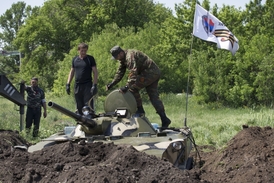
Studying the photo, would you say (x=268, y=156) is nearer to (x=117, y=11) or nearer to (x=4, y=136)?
(x=4, y=136)

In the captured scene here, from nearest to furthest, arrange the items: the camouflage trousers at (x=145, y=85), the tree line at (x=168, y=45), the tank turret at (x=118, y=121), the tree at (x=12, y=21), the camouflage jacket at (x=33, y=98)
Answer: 1. the tank turret at (x=118, y=121)
2. the camouflage trousers at (x=145, y=85)
3. the camouflage jacket at (x=33, y=98)
4. the tree line at (x=168, y=45)
5. the tree at (x=12, y=21)

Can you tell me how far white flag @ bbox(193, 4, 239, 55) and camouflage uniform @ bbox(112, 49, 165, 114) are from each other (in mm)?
4410

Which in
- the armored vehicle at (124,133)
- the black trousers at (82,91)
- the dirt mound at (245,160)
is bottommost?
the dirt mound at (245,160)

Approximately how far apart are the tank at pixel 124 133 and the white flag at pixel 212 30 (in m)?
6.04

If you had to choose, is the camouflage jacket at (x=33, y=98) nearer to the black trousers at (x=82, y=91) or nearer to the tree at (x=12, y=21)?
the black trousers at (x=82, y=91)

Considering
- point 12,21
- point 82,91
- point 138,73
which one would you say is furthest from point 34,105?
point 12,21

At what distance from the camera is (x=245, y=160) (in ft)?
34.9

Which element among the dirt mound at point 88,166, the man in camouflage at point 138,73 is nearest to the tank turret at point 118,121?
the man in camouflage at point 138,73

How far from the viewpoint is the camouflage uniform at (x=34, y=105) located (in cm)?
1461

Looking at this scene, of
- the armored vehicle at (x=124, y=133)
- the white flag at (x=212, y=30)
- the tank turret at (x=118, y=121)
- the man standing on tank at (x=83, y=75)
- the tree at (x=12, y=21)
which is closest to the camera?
the armored vehicle at (x=124, y=133)

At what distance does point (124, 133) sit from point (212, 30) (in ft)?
24.2

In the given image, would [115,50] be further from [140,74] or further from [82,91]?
[82,91]

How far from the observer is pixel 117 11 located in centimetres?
5041

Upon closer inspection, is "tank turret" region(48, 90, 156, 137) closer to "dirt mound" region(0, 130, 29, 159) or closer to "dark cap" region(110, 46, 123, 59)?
"dark cap" region(110, 46, 123, 59)
